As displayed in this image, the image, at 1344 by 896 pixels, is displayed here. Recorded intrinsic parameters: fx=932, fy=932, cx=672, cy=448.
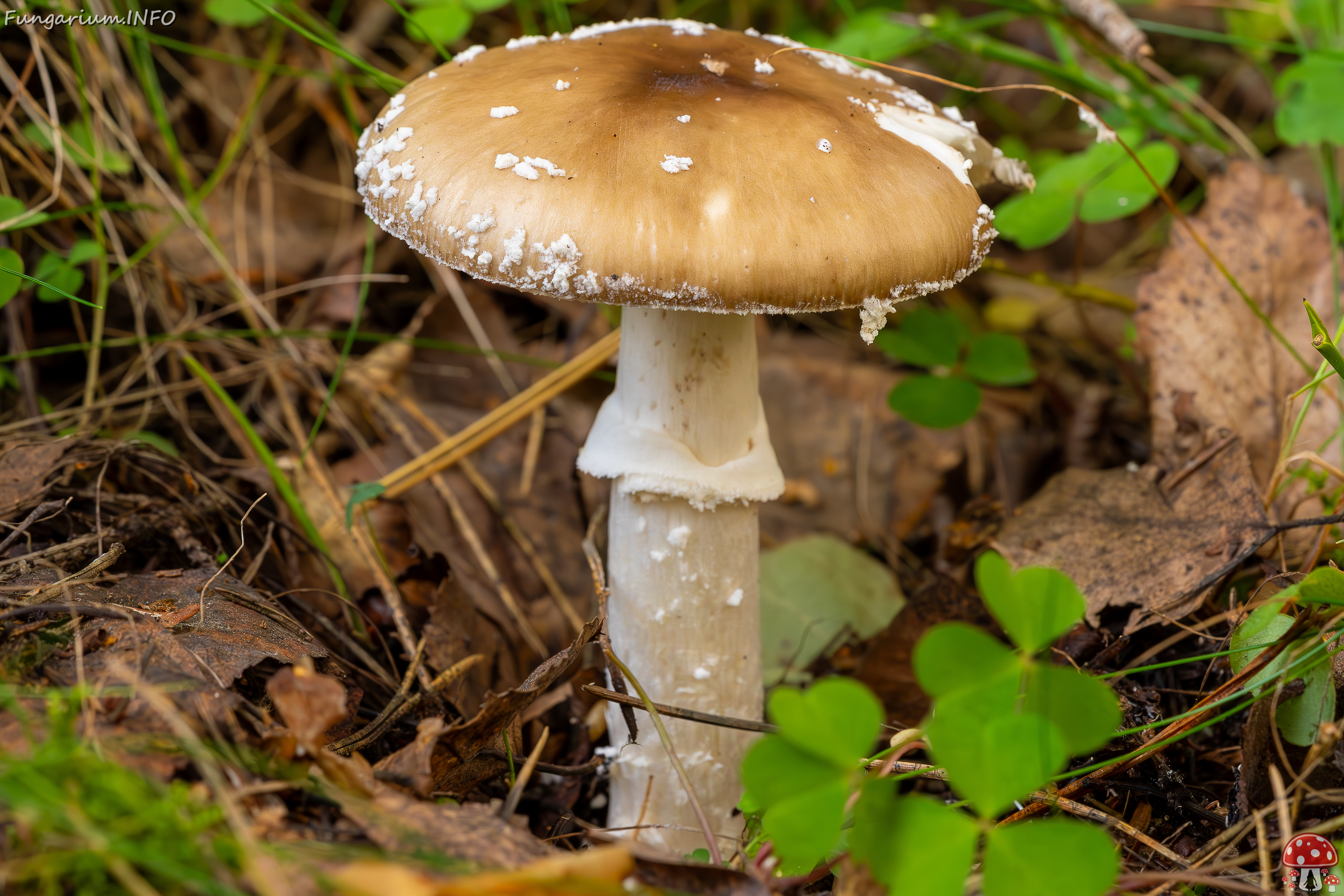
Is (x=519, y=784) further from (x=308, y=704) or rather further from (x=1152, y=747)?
(x=1152, y=747)

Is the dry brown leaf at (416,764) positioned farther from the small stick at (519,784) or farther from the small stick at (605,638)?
the small stick at (605,638)

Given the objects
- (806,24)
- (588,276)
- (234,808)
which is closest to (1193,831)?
(588,276)

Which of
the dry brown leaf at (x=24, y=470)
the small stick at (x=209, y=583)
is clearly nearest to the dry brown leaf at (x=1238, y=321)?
the small stick at (x=209, y=583)

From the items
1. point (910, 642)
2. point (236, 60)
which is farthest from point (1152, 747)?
point (236, 60)

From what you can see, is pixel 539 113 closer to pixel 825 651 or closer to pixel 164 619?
pixel 164 619

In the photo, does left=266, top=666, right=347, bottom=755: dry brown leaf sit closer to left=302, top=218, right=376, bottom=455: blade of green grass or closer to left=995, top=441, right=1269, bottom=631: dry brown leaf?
left=302, top=218, right=376, bottom=455: blade of green grass

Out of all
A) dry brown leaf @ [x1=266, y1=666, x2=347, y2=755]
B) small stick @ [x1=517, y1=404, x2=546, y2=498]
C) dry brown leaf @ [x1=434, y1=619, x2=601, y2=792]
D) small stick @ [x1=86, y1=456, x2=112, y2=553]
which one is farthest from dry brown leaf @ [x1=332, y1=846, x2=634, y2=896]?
small stick @ [x1=517, y1=404, x2=546, y2=498]
